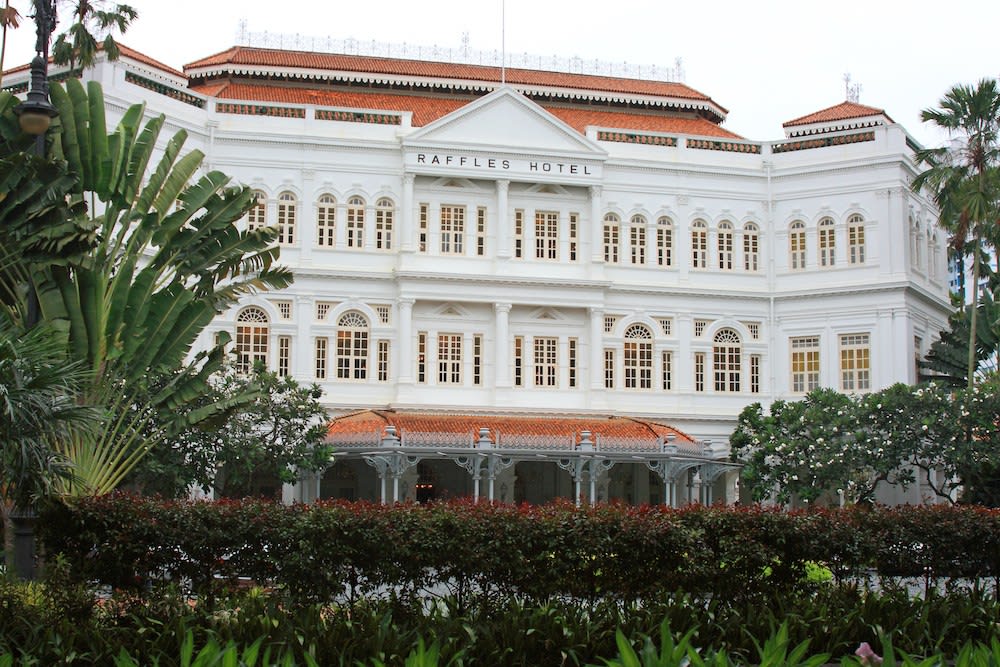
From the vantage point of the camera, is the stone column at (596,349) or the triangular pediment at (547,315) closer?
the stone column at (596,349)

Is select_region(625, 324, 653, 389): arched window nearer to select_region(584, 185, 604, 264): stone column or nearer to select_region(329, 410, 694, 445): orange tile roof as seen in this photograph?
select_region(329, 410, 694, 445): orange tile roof

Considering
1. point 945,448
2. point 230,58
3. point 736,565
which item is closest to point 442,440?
point 945,448

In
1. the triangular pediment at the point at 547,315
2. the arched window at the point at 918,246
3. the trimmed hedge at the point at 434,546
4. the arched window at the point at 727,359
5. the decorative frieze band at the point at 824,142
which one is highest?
the decorative frieze band at the point at 824,142

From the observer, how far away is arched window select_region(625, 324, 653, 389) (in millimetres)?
42000

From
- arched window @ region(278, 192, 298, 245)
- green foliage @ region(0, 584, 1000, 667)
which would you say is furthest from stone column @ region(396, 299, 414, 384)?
green foliage @ region(0, 584, 1000, 667)

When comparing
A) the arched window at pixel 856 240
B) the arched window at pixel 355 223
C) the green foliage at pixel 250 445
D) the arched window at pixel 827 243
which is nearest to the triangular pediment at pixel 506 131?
the arched window at pixel 355 223

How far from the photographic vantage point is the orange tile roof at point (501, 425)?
1441 inches

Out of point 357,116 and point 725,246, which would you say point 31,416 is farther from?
point 725,246

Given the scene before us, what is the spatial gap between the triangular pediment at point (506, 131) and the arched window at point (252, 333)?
283 inches

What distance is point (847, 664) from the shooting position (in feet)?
28.7

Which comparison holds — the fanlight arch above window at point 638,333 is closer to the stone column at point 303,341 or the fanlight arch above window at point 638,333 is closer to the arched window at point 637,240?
the arched window at point 637,240

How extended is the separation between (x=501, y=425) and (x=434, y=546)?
2392 centimetres

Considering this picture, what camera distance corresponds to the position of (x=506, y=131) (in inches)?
1631

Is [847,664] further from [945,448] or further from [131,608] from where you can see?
[945,448]
